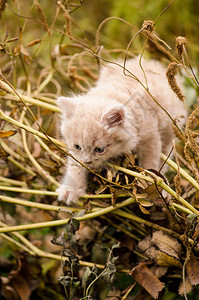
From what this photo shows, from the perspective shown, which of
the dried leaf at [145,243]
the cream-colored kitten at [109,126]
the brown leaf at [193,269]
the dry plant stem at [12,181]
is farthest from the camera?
the dry plant stem at [12,181]

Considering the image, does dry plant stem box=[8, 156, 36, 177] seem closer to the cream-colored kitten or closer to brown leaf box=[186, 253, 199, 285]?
the cream-colored kitten

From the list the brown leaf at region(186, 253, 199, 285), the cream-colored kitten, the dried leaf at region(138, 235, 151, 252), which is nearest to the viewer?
the brown leaf at region(186, 253, 199, 285)

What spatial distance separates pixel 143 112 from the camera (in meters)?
1.19

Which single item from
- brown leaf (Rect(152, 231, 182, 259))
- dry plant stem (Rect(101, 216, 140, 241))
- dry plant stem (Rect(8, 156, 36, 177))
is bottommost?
brown leaf (Rect(152, 231, 182, 259))

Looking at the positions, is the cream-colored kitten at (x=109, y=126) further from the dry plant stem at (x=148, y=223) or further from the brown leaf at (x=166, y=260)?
the brown leaf at (x=166, y=260)

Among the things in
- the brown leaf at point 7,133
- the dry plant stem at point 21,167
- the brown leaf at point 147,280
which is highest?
the brown leaf at point 7,133

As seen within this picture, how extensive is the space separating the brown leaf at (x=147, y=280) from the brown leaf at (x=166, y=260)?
4cm

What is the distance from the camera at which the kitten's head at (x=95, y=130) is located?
1071 millimetres

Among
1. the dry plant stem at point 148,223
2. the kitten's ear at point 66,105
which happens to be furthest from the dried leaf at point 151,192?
the kitten's ear at point 66,105

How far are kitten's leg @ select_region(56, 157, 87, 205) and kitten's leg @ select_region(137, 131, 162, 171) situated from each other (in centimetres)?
22

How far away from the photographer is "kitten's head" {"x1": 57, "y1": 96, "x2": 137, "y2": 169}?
1.07 metres

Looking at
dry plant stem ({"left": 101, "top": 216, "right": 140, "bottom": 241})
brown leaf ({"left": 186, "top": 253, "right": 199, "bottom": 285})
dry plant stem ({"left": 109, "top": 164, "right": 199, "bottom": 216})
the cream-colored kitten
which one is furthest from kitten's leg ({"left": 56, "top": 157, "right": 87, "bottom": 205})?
brown leaf ({"left": 186, "top": 253, "right": 199, "bottom": 285})

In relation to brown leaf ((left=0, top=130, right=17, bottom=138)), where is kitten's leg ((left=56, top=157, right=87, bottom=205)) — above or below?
below

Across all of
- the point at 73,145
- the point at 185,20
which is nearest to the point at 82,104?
the point at 73,145
